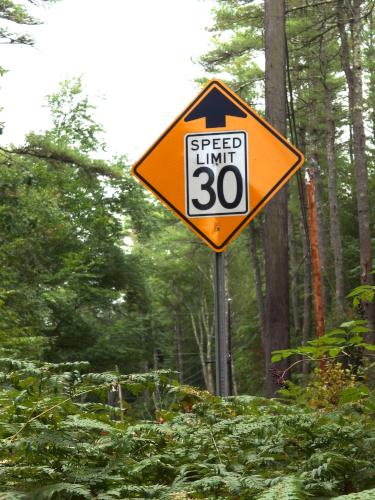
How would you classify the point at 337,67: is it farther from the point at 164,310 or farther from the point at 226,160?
the point at 226,160

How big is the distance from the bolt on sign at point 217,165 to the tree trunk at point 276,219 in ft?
17.5

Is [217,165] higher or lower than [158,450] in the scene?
higher

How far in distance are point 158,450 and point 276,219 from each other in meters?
8.25

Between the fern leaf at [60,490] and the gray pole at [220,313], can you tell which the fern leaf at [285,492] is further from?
the gray pole at [220,313]

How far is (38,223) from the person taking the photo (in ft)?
88.1

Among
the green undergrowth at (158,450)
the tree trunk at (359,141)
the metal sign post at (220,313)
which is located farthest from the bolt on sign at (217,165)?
the tree trunk at (359,141)

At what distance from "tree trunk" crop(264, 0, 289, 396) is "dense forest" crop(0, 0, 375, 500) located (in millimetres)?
26

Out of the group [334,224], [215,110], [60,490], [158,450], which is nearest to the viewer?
[60,490]

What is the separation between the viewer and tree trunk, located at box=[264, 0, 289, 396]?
470 inches

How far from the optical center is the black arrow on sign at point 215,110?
6629 mm

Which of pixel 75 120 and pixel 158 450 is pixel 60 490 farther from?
pixel 75 120

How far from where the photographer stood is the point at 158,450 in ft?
13.4

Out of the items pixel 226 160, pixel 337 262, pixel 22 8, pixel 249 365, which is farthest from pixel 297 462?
pixel 249 365

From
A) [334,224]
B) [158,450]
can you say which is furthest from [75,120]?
[158,450]
